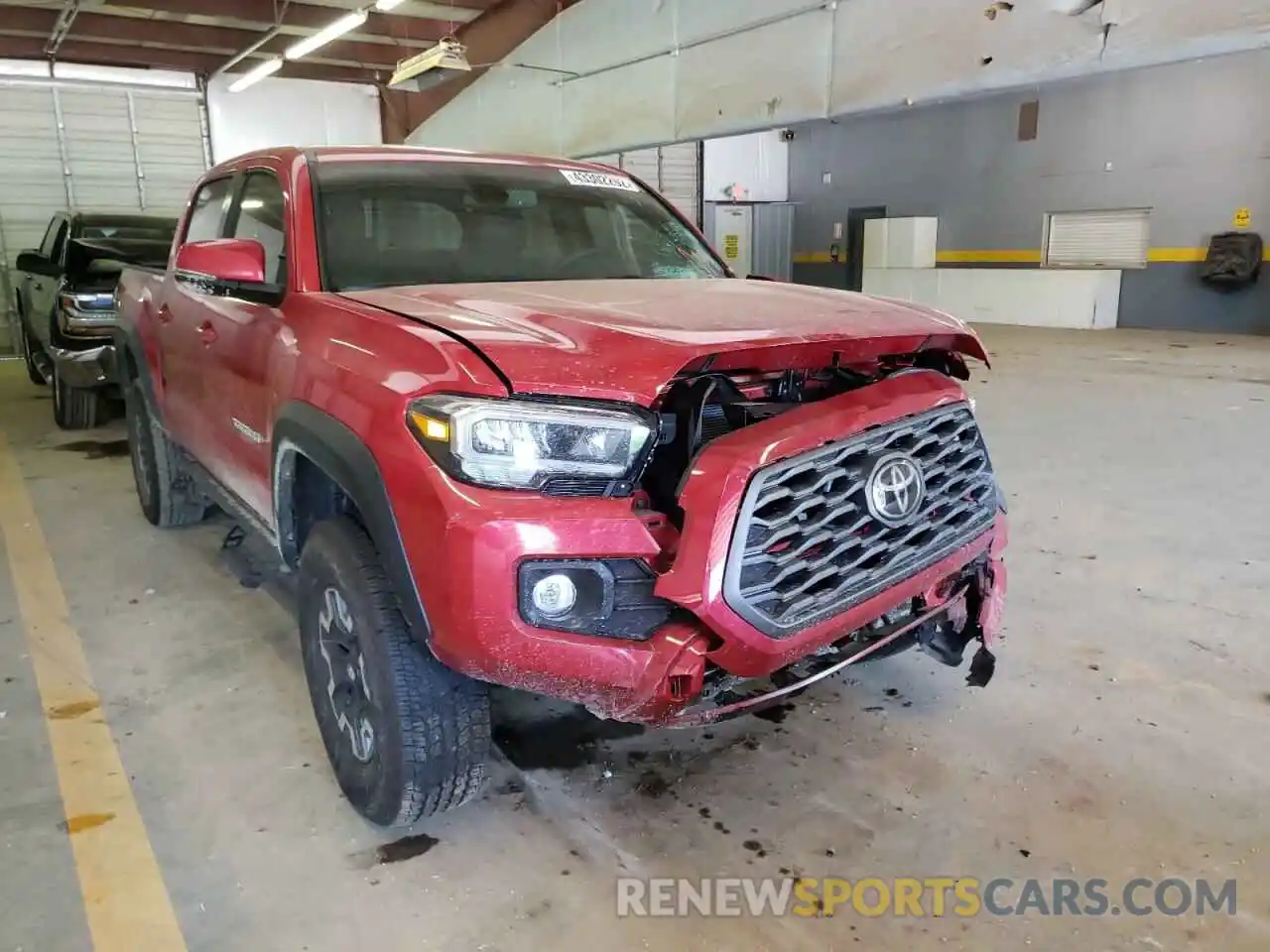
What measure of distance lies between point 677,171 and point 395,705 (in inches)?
753

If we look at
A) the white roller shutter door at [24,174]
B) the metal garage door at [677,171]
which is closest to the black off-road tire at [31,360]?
the white roller shutter door at [24,174]

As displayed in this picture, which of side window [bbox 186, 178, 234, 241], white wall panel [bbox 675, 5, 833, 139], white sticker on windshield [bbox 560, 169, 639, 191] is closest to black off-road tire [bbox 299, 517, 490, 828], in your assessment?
white sticker on windshield [bbox 560, 169, 639, 191]

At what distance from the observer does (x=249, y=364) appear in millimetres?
2688

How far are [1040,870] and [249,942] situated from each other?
5.62 feet

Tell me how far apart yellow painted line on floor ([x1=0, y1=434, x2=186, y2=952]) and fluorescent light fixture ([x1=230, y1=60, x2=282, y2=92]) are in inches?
468

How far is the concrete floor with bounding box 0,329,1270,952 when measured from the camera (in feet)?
6.33

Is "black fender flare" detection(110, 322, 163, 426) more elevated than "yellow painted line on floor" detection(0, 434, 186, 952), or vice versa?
"black fender flare" detection(110, 322, 163, 426)

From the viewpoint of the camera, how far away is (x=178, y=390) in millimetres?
3557

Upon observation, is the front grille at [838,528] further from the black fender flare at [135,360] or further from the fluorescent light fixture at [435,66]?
the fluorescent light fixture at [435,66]

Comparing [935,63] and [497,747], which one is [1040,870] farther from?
[935,63]

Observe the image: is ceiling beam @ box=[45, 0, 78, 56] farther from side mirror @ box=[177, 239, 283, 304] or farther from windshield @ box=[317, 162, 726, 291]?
side mirror @ box=[177, 239, 283, 304]

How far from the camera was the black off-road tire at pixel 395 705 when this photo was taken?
77.5 inches

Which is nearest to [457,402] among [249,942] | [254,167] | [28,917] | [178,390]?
[249,942]

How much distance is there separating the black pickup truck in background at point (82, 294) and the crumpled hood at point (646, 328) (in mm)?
4476
